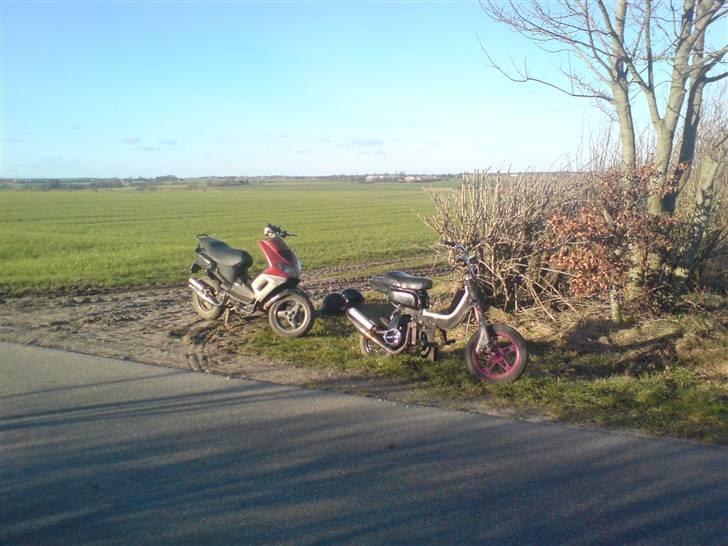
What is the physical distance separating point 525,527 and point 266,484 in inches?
65.6

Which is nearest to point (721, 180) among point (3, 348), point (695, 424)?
point (695, 424)

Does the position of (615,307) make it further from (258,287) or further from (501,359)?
(258,287)

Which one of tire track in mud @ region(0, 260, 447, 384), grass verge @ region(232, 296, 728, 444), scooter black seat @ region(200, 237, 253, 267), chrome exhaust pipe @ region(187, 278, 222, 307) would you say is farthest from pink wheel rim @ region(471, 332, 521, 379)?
chrome exhaust pipe @ region(187, 278, 222, 307)

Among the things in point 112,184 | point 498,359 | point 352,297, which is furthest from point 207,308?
point 112,184

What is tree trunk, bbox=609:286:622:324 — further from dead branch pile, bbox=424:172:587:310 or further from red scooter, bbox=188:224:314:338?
red scooter, bbox=188:224:314:338

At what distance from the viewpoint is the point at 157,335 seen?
9.37 metres

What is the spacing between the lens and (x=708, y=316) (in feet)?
27.6

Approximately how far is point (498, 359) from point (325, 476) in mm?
2774

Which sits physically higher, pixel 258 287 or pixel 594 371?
pixel 258 287

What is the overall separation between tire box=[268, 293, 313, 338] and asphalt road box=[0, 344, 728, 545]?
2342mm

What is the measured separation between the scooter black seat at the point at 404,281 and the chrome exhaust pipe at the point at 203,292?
3005 mm

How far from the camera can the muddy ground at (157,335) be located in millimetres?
7117

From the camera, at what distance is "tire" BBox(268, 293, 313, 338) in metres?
8.91

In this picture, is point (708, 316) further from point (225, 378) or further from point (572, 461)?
point (225, 378)
